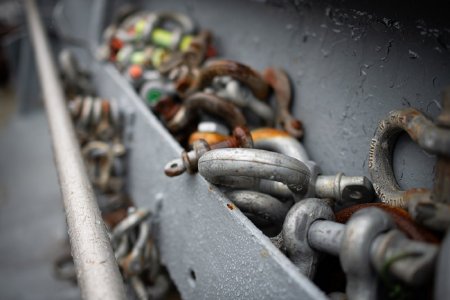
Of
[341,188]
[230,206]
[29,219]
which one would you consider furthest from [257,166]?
[29,219]

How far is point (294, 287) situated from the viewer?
1.91 feet

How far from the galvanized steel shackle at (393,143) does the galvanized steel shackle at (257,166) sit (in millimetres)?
160

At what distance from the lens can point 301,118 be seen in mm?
1125

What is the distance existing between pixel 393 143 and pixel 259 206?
0.29 meters

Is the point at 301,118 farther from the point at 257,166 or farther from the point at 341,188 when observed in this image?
the point at 257,166

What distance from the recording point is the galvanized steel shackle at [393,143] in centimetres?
57

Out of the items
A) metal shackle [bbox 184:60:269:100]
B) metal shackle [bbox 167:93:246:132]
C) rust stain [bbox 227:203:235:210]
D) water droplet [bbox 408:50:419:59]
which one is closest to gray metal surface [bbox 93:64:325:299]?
rust stain [bbox 227:203:235:210]

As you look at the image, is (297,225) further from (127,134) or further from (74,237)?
(127,134)

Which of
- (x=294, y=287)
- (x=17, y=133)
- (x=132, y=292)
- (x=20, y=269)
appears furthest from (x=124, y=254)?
(x=17, y=133)

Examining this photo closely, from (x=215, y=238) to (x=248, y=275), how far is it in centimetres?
14

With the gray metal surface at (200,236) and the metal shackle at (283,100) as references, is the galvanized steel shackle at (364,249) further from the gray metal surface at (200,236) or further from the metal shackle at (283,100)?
the metal shackle at (283,100)

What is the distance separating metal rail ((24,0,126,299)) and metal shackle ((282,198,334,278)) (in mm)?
287

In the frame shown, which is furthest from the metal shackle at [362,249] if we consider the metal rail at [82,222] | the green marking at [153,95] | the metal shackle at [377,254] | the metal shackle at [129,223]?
the green marking at [153,95]

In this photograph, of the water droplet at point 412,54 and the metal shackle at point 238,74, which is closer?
the water droplet at point 412,54
